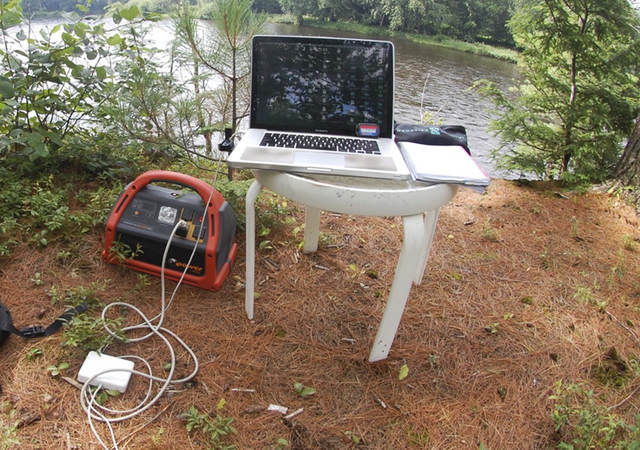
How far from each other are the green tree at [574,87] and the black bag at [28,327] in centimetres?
334

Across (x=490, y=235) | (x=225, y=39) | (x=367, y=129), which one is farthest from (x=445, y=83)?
(x=367, y=129)

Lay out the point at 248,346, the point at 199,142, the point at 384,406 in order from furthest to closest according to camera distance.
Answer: the point at 199,142, the point at 248,346, the point at 384,406

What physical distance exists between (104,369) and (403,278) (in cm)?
108

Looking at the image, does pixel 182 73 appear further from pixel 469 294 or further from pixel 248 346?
pixel 469 294

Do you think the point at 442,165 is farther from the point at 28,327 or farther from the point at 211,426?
the point at 28,327

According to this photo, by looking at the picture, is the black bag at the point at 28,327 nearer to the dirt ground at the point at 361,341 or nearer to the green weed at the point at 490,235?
the dirt ground at the point at 361,341

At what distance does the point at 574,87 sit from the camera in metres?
3.12

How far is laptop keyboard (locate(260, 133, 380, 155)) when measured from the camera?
1.37 meters

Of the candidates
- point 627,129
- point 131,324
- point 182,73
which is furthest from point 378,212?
point 627,129

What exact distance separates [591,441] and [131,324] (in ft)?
5.54

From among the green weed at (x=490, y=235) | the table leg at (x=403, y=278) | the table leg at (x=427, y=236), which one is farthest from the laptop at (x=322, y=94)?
the green weed at (x=490, y=235)

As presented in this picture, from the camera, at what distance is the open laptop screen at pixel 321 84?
143 centimetres

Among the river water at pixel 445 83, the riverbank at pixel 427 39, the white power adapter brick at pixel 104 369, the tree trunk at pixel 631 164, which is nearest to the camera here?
the white power adapter brick at pixel 104 369

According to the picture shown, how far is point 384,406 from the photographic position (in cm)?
131
